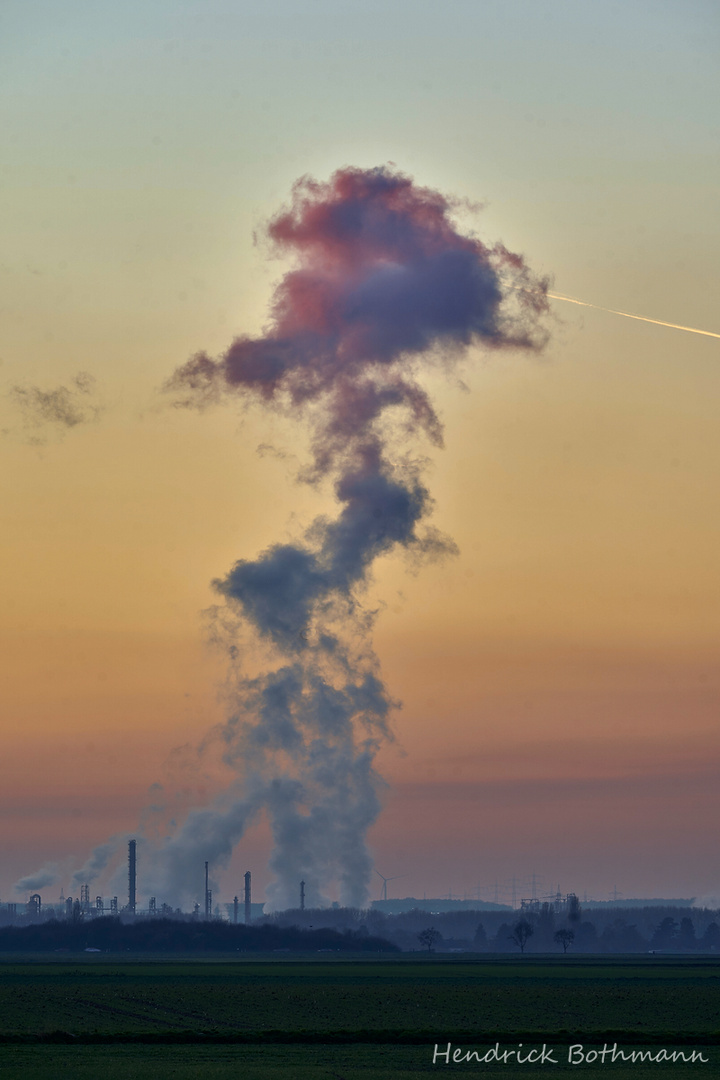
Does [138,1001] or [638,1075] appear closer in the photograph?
[638,1075]

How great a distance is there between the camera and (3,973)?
5655 inches

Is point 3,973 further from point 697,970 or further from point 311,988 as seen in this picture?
point 697,970

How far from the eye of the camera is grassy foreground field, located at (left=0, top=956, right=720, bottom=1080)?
181 feet

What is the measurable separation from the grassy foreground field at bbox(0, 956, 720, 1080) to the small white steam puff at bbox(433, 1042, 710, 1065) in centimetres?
50

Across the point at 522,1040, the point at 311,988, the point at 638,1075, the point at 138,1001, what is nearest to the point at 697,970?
the point at 311,988

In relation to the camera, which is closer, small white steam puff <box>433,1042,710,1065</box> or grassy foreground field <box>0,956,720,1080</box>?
grassy foreground field <box>0,956,720,1080</box>

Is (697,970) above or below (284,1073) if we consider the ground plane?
below

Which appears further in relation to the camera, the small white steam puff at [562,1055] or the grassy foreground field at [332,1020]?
the small white steam puff at [562,1055]

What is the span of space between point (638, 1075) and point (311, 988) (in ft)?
221

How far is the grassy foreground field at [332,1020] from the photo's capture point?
Answer: 181ft

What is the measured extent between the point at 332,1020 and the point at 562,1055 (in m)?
27.2

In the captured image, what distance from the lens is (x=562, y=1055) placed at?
59844 millimetres

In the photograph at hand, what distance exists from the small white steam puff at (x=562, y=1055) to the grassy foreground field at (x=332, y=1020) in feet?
1.65

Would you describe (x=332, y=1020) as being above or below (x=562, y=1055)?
below
